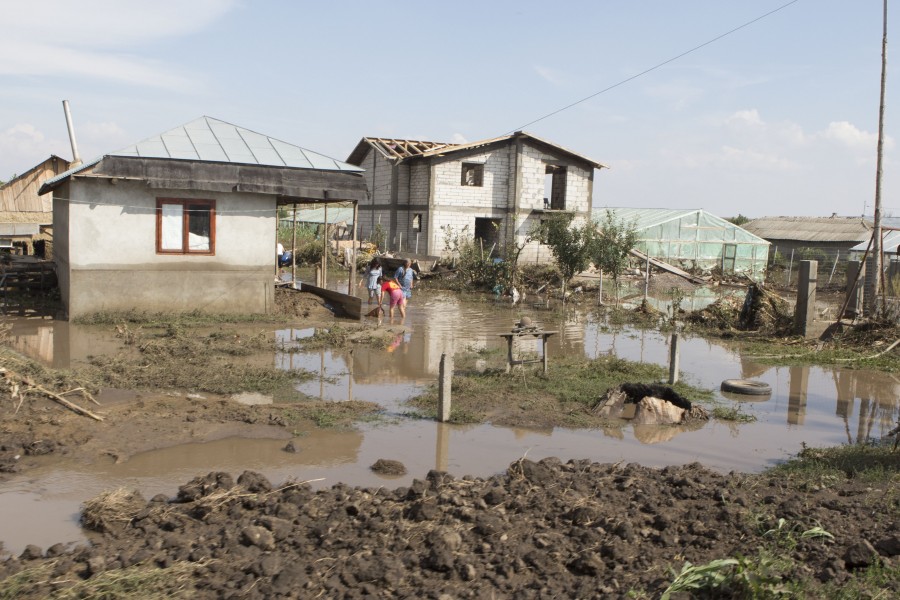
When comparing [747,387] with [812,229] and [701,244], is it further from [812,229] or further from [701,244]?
[812,229]

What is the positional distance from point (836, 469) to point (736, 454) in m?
1.26

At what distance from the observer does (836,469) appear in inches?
344

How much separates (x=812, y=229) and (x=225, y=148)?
36761mm

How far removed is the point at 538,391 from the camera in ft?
40.3

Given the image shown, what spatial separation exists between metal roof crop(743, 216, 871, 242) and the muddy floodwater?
91.3ft

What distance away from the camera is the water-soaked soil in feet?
17.9

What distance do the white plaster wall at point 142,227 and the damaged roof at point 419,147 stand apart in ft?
45.7

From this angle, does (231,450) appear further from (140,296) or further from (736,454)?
(140,296)

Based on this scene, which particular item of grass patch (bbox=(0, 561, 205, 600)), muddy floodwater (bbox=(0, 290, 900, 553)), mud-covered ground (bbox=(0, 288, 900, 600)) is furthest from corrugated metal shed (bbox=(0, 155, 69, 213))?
grass patch (bbox=(0, 561, 205, 600))

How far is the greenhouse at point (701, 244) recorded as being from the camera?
123 feet

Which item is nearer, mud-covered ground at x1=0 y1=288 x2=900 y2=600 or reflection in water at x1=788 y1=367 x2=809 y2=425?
mud-covered ground at x1=0 y1=288 x2=900 y2=600

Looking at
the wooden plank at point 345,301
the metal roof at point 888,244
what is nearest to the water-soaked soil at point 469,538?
the wooden plank at point 345,301

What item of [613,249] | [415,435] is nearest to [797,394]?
[415,435]

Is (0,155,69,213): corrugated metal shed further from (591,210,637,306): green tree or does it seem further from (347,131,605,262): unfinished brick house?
(591,210,637,306): green tree
